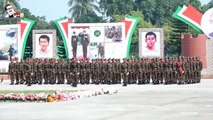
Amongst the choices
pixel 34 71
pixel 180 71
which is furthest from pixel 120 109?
pixel 34 71

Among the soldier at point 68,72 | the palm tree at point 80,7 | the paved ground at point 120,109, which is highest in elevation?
the palm tree at point 80,7

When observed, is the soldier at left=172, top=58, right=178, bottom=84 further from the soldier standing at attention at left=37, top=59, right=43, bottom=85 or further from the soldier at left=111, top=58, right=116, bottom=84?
the soldier standing at attention at left=37, top=59, right=43, bottom=85

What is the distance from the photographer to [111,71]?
3002 cm

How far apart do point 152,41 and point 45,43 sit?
6868 millimetres

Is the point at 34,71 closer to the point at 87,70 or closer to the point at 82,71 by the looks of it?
the point at 82,71

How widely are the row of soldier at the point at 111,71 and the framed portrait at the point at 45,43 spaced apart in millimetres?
9924

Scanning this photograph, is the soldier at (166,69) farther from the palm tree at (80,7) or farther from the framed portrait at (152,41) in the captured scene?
the palm tree at (80,7)

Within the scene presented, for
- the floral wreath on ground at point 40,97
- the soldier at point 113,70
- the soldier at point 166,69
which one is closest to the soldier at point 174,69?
the soldier at point 166,69

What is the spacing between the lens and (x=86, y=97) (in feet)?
68.8

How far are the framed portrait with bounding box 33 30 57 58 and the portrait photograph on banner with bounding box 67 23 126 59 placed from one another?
48.8 inches

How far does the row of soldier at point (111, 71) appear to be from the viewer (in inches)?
1156

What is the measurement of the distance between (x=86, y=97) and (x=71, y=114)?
594cm

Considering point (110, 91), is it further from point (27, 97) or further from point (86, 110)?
point (86, 110)

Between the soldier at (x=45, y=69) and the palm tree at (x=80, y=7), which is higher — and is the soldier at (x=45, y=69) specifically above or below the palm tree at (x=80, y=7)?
below
